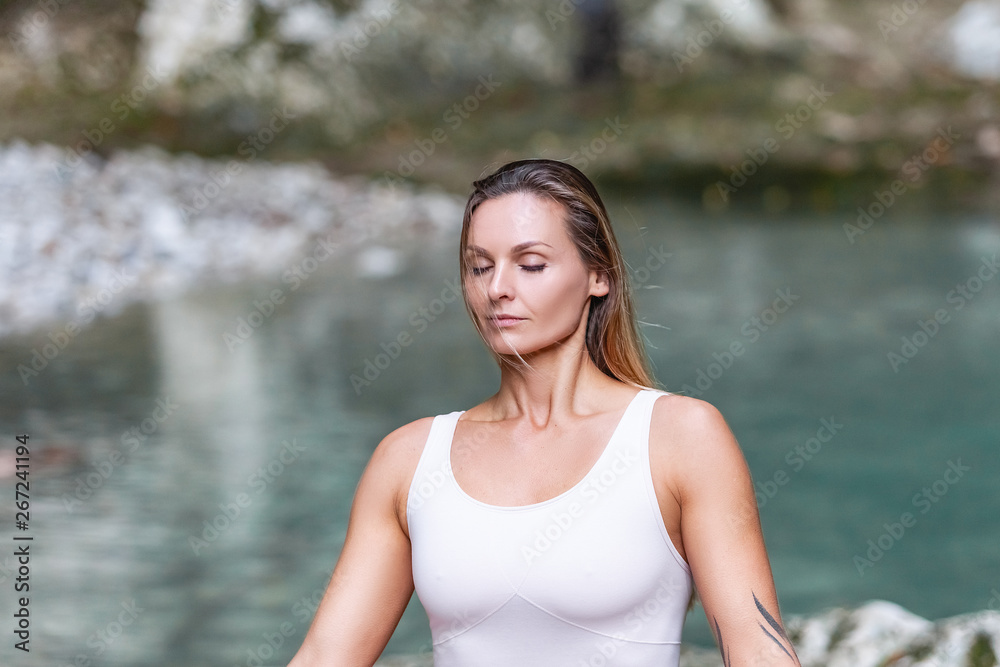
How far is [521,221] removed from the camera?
1.45 meters

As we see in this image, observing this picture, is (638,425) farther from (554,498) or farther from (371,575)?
(371,575)

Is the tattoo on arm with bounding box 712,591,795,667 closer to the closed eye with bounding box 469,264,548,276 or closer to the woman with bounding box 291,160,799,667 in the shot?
the woman with bounding box 291,160,799,667

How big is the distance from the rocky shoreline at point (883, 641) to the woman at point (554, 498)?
1.20 m

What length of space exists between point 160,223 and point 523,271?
23.9ft

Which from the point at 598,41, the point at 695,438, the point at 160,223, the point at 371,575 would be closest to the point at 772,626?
the point at 695,438

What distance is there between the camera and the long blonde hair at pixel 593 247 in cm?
147

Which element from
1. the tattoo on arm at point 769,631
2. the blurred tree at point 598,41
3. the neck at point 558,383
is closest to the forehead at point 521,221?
the neck at point 558,383

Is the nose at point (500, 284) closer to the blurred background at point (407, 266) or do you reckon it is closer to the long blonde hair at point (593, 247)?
the long blonde hair at point (593, 247)

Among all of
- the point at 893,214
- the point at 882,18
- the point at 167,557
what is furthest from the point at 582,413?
the point at 882,18

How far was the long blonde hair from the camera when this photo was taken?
147 cm

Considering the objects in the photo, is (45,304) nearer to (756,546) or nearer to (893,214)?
(756,546)

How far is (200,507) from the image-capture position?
13.2ft

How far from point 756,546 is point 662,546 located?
0.11m

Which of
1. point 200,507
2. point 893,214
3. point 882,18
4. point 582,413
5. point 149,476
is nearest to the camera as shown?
point 582,413
